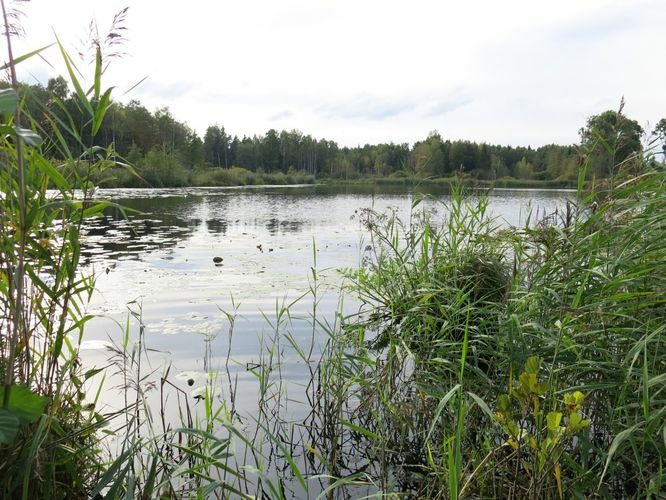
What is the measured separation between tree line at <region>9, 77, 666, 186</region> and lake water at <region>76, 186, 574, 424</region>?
1.88 feet

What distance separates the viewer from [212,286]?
24.2ft

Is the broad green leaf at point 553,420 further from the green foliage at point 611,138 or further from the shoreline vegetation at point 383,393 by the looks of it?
the green foliage at point 611,138

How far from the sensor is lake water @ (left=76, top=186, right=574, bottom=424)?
4449 millimetres

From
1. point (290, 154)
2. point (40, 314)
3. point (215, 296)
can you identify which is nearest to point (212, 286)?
point (215, 296)

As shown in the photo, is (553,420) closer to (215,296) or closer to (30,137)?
(30,137)

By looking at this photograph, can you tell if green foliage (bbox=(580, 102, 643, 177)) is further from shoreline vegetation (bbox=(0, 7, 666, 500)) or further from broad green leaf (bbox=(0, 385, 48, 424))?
broad green leaf (bbox=(0, 385, 48, 424))

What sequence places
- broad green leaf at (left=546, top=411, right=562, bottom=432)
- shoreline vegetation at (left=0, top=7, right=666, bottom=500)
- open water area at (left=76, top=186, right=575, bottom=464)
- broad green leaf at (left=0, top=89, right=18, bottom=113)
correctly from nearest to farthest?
broad green leaf at (left=0, top=89, right=18, bottom=113) → broad green leaf at (left=546, top=411, right=562, bottom=432) → shoreline vegetation at (left=0, top=7, right=666, bottom=500) → open water area at (left=76, top=186, right=575, bottom=464)

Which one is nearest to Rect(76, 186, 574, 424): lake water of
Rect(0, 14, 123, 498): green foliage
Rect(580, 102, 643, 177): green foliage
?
Rect(0, 14, 123, 498): green foliage

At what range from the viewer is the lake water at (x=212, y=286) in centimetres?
445

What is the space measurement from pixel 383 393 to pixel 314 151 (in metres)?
89.3

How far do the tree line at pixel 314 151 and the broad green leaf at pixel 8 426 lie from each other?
3.39ft

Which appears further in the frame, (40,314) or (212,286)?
(212,286)

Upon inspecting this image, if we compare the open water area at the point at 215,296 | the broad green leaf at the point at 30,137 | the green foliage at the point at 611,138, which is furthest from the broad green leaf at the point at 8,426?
the green foliage at the point at 611,138

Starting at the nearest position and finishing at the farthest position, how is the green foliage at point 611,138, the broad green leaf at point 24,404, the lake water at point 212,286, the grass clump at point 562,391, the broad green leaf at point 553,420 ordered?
the broad green leaf at point 24,404 < the broad green leaf at point 553,420 < the grass clump at point 562,391 < the green foliage at point 611,138 < the lake water at point 212,286
